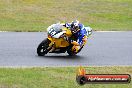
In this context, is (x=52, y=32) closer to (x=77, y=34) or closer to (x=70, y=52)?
(x=77, y=34)

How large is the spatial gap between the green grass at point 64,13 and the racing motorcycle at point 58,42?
6.67 metres

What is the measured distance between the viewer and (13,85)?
24.9 feet

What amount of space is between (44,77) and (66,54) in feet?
14.0

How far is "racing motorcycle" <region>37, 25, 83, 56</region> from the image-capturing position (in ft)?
39.4

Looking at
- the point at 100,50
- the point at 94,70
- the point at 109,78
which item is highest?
the point at 109,78

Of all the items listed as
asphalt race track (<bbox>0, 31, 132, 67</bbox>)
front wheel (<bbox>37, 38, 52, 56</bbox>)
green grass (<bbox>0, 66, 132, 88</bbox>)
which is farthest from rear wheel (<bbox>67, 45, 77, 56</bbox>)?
green grass (<bbox>0, 66, 132, 88</bbox>)

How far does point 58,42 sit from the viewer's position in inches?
476

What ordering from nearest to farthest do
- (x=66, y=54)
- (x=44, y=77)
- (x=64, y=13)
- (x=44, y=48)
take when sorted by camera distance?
1. (x=44, y=77)
2. (x=44, y=48)
3. (x=66, y=54)
4. (x=64, y=13)

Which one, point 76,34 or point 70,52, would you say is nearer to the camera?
point 76,34

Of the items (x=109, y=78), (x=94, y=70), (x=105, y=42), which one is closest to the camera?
(x=109, y=78)

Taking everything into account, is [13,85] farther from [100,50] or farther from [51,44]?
[100,50]

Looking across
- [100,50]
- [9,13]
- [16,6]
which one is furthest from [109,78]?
[16,6]

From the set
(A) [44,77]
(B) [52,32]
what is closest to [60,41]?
(B) [52,32]

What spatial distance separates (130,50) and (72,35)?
2.64 metres
